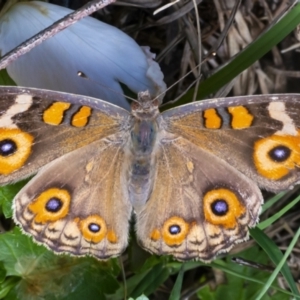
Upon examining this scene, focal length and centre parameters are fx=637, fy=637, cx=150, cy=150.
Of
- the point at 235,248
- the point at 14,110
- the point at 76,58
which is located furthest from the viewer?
the point at 235,248

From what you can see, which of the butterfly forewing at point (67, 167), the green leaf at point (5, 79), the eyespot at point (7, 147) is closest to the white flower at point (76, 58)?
the green leaf at point (5, 79)

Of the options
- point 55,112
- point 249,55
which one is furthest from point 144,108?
point 249,55

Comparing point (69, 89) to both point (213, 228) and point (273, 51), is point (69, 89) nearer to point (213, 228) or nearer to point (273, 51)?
point (213, 228)

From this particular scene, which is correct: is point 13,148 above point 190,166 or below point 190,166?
above

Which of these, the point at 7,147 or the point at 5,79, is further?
the point at 5,79

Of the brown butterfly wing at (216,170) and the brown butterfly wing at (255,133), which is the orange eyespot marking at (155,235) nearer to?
the brown butterfly wing at (216,170)

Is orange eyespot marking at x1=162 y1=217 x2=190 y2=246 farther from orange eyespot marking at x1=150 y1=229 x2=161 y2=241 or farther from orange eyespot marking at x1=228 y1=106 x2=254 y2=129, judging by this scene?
orange eyespot marking at x1=228 y1=106 x2=254 y2=129

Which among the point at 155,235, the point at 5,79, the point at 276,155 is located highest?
the point at 5,79

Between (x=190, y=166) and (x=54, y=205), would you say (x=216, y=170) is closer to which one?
(x=190, y=166)

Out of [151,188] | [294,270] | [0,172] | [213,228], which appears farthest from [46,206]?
[294,270]
